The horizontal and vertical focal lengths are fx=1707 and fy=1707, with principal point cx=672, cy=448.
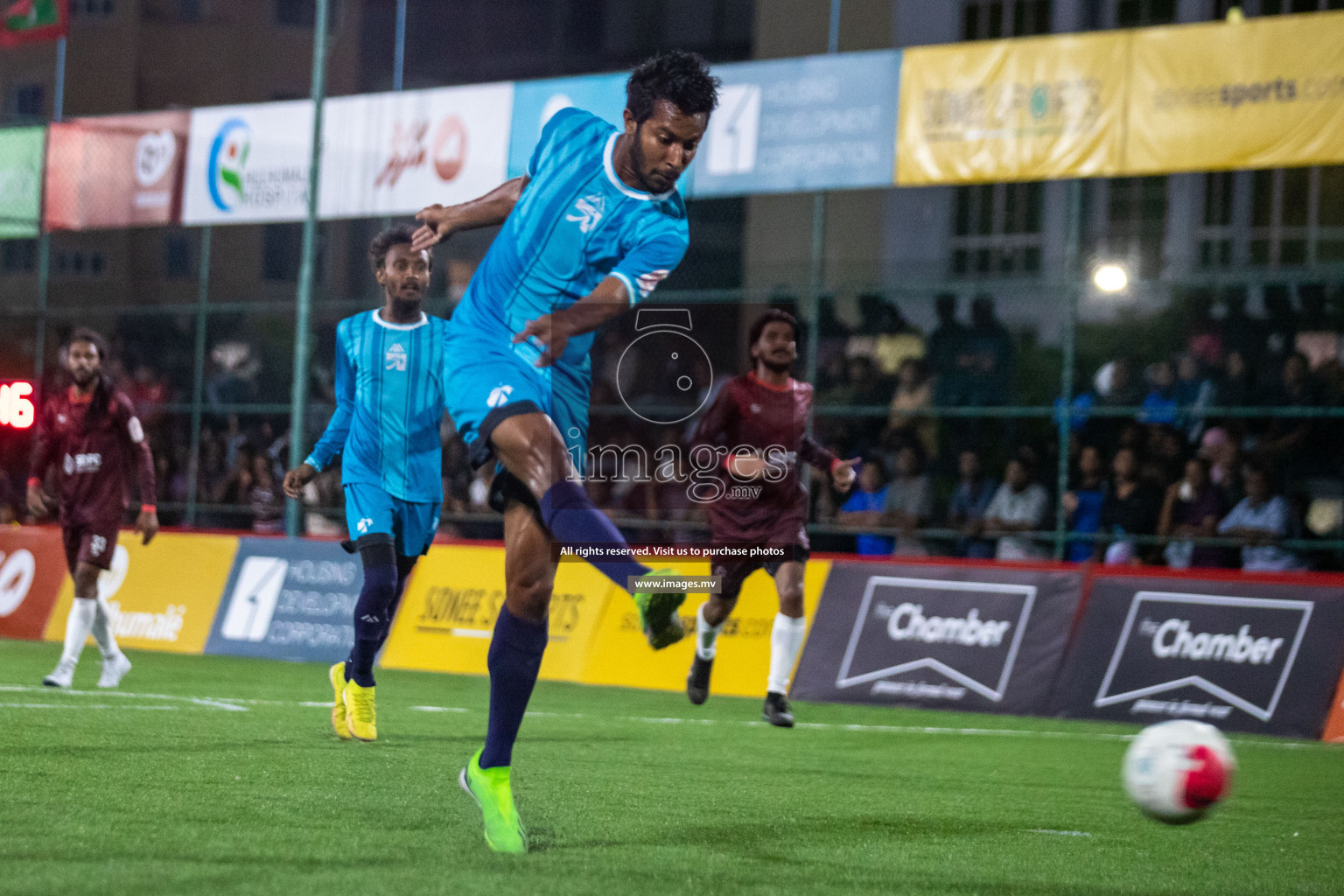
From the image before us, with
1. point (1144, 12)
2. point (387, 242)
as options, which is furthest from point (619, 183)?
point (1144, 12)

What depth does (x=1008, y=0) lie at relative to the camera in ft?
87.3

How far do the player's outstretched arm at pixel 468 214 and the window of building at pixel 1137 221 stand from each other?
23.0 metres

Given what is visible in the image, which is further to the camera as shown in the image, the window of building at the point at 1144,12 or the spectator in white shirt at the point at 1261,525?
the window of building at the point at 1144,12

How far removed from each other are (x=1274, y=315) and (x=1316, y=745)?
16.2 ft

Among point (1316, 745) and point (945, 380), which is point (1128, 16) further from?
point (1316, 745)

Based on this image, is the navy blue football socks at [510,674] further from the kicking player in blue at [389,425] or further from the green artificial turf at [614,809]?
the kicking player in blue at [389,425]

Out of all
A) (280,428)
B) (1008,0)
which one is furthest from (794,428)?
(1008,0)

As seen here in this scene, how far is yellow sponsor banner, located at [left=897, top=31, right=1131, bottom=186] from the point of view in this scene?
1377 centimetres

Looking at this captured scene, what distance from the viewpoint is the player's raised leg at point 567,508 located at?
459cm

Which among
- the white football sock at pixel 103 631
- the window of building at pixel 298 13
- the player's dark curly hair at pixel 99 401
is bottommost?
the white football sock at pixel 103 631

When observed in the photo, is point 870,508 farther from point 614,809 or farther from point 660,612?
point 660,612

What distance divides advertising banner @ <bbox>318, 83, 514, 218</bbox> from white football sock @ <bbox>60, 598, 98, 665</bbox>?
7.18 meters

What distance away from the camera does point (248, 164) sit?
1814 centimetres

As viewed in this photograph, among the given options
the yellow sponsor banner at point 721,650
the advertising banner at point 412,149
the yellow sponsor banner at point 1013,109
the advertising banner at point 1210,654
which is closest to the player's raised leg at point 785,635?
the yellow sponsor banner at point 721,650
